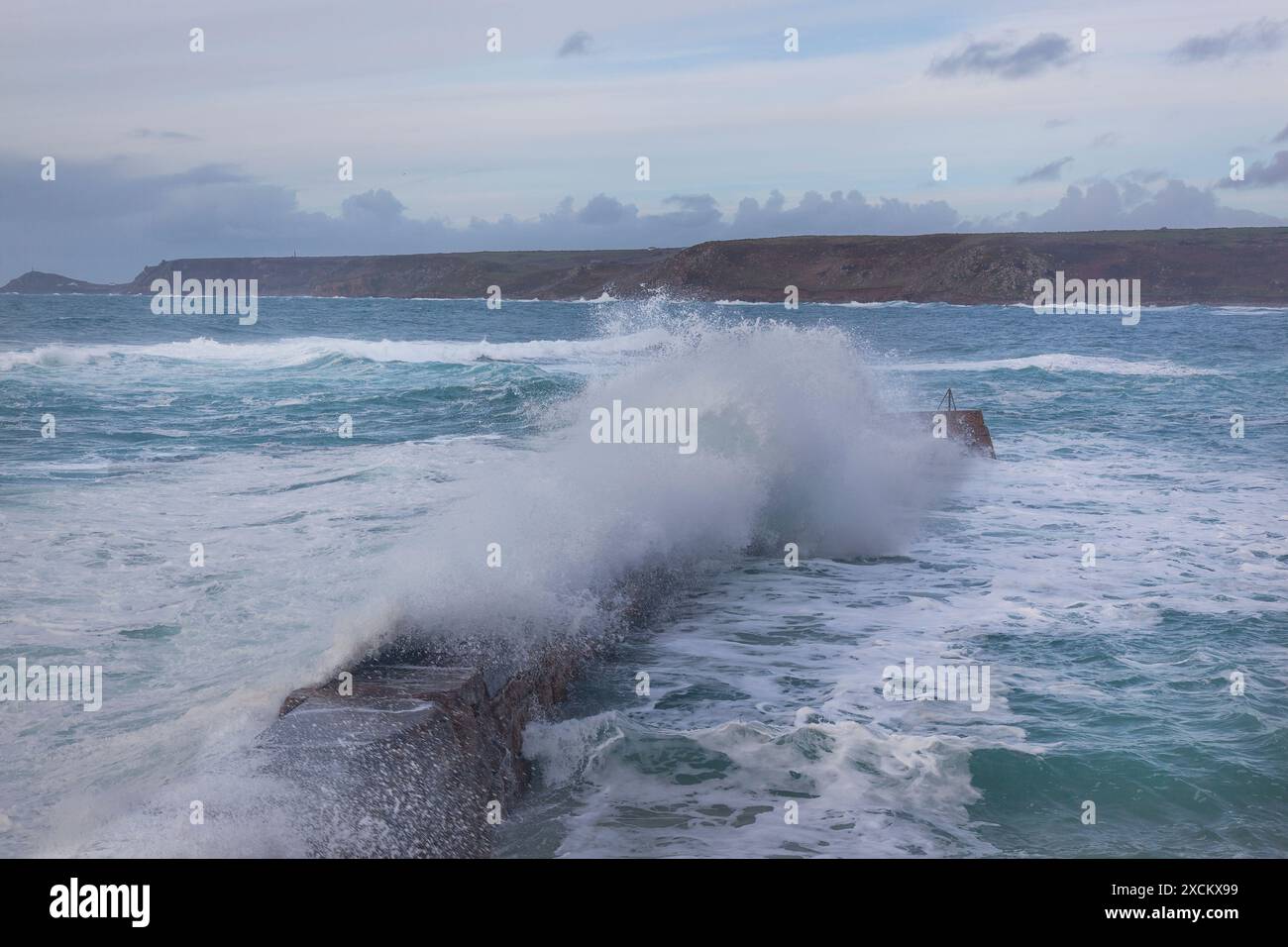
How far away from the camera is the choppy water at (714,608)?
5.13 metres

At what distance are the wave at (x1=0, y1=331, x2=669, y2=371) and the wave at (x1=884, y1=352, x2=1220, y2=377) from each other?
32.5 feet

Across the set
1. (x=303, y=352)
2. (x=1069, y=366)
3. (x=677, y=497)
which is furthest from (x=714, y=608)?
(x=1069, y=366)

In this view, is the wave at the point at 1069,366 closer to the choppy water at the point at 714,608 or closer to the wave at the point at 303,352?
the wave at the point at 303,352

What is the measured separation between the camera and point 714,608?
872cm

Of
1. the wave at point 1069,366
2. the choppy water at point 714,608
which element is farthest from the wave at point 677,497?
the wave at point 1069,366

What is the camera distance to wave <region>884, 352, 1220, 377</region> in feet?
110

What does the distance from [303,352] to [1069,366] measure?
26.0 m

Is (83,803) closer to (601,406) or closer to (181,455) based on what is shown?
(601,406)

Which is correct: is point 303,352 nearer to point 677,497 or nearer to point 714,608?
point 677,497

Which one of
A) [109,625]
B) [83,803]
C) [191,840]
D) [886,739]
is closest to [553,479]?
[109,625]

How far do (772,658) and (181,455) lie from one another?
35.5 feet

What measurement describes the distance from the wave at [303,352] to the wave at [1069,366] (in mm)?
9893

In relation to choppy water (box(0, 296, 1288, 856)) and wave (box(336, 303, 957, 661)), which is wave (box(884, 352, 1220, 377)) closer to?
choppy water (box(0, 296, 1288, 856))
